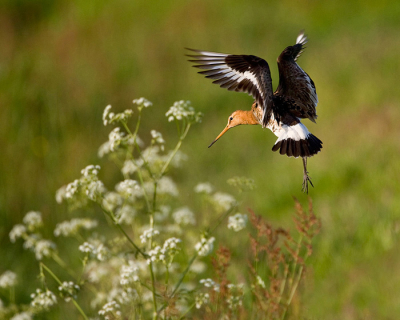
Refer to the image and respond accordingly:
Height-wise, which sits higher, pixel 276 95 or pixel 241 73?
pixel 276 95

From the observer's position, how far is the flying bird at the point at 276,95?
2.86 meters

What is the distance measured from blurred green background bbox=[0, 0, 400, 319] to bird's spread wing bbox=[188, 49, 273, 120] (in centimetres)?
191

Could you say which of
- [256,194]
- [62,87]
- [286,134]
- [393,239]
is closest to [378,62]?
[256,194]

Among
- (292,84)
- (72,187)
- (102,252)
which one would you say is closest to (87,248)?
(102,252)

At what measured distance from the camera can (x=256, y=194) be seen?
715cm

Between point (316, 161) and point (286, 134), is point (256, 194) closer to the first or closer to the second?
point (316, 161)

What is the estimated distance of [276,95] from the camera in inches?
136

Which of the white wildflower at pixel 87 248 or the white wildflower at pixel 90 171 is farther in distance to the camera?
the white wildflower at pixel 87 248

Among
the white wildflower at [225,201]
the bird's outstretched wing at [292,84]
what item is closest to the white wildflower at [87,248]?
the white wildflower at [225,201]

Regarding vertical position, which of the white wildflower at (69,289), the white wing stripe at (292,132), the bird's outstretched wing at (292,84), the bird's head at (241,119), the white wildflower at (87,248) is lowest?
the white wildflower at (69,289)

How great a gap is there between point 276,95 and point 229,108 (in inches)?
266

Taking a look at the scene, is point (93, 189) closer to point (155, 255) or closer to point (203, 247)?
point (155, 255)

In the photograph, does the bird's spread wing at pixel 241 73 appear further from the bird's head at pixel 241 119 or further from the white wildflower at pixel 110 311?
the white wildflower at pixel 110 311

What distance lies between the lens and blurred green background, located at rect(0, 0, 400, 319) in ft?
18.1
